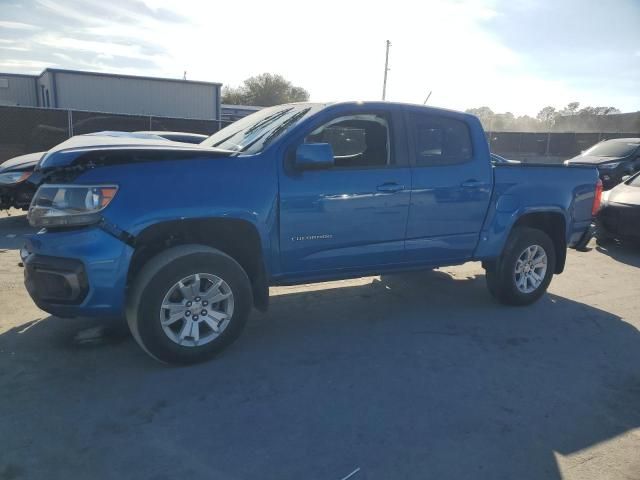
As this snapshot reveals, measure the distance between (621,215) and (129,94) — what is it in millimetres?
25268

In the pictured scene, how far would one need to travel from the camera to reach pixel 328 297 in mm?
5258

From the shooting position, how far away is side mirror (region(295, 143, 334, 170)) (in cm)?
367

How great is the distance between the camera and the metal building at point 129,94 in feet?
84.1

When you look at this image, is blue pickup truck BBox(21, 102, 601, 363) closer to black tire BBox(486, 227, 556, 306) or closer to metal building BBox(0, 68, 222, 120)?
black tire BBox(486, 227, 556, 306)

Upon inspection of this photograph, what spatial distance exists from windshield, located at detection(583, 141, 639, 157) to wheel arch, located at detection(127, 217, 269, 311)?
12.9 metres

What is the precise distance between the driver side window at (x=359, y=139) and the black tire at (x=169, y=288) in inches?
51.7

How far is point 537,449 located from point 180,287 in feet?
8.08

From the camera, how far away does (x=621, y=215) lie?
25.4 feet

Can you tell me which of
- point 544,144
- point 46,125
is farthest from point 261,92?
point 46,125

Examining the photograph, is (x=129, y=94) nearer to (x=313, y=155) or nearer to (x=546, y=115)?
(x=313, y=155)

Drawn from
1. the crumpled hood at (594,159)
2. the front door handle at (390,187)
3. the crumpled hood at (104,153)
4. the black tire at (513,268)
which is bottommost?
the black tire at (513,268)

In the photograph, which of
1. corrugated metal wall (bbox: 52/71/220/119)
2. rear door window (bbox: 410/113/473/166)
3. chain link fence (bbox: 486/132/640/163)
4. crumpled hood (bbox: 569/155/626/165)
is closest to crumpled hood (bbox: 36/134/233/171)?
rear door window (bbox: 410/113/473/166)

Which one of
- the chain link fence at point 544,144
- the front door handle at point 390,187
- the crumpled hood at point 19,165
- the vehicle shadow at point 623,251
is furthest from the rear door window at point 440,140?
the chain link fence at point 544,144

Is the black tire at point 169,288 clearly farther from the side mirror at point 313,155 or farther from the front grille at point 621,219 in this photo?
the front grille at point 621,219
